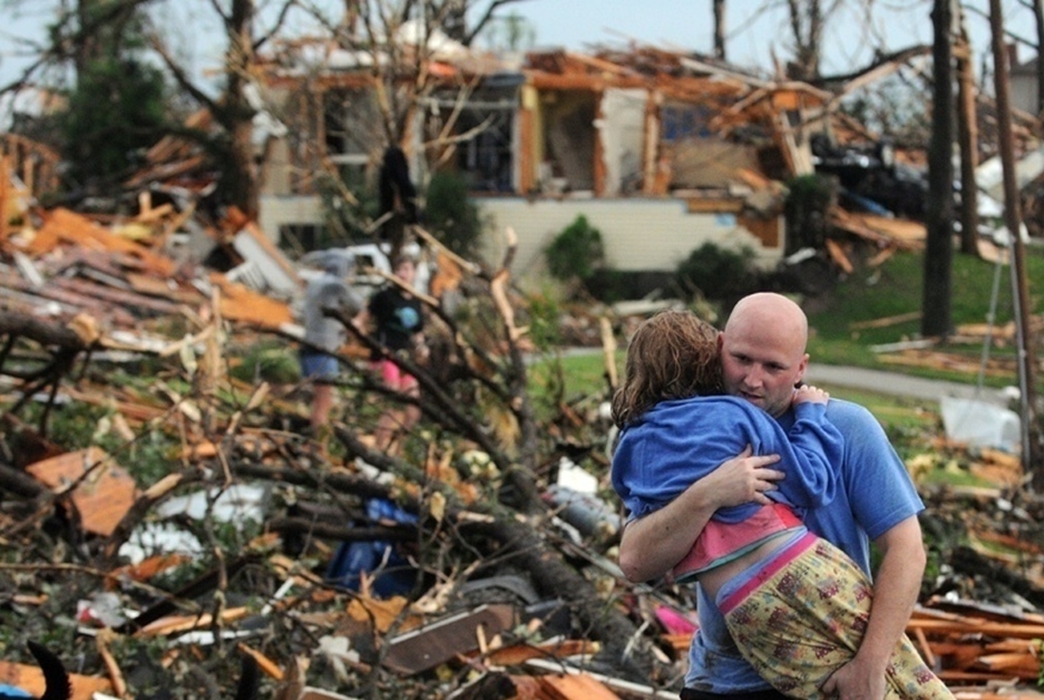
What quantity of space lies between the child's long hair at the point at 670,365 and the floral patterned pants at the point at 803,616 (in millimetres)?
386

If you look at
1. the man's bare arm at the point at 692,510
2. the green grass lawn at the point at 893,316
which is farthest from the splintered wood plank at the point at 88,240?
the man's bare arm at the point at 692,510

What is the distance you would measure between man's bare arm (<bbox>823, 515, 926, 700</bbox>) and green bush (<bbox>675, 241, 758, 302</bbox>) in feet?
71.0

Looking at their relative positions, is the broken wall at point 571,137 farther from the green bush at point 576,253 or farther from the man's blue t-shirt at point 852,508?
the man's blue t-shirt at point 852,508

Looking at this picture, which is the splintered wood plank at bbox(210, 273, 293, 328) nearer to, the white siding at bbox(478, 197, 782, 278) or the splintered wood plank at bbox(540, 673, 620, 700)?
the white siding at bbox(478, 197, 782, 278)

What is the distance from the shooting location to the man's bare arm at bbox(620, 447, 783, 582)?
2713 millimetres

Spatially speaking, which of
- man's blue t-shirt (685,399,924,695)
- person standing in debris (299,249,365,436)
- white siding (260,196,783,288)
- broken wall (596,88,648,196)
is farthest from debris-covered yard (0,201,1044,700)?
broken wall (596,88,648,196)

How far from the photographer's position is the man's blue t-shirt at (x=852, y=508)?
280 centimetres

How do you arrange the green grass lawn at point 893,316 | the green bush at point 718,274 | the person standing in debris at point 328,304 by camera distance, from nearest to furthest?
the person standing in debris at point 328,304 → the green grass lawn at point 893,316 → the green bush at point 718,274

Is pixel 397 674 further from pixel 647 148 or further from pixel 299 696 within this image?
pixel 647 148

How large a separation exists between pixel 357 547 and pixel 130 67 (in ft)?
88.2

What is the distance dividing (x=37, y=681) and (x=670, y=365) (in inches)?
132

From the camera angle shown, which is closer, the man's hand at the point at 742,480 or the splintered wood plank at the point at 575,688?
the man's hand at the point at 742,480

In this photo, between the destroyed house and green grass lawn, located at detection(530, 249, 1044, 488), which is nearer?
green grass lawn, located at detection(530, 249, 1044, 488)

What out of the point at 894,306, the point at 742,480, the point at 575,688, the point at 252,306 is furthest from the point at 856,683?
the point at 894,306
